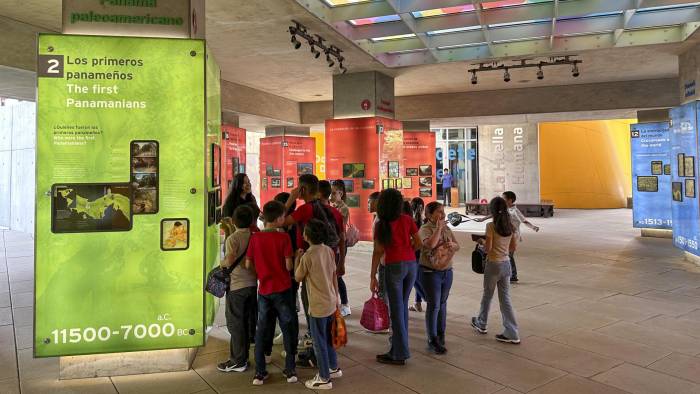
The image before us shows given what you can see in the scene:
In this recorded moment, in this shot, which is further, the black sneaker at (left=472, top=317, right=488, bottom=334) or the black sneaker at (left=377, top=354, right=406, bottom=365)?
the black sneaker at (left=472, top=317, right=488, bottom=334)

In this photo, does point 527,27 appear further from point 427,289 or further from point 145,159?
point 145,159

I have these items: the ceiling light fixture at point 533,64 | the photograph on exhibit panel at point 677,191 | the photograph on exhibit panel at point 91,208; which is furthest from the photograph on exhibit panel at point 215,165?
the photograph on exhibit panel at point 677,191

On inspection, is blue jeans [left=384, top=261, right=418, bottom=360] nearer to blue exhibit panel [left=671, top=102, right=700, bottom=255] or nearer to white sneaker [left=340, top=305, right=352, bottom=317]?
white sneaker [left=340, top=305, right=352, bottom=317]

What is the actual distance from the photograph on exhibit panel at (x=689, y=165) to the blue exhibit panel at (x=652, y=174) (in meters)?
3.79

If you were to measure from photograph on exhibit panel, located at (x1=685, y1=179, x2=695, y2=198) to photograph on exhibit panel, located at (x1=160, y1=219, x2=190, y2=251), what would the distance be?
8842 millimetres

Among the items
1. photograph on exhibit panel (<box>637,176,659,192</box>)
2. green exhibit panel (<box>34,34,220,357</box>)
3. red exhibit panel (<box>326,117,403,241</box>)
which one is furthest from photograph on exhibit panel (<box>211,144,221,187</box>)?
photograph on exhibit panel (<box>637,176,659,192</box>)

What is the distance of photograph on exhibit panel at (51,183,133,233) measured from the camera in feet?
12.0

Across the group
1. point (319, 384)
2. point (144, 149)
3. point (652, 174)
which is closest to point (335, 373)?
point (319, 384)

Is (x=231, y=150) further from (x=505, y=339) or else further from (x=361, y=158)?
(x=505, y=339)

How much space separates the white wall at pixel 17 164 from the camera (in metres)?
14.6

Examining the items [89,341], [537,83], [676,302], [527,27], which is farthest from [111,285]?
[537,83]

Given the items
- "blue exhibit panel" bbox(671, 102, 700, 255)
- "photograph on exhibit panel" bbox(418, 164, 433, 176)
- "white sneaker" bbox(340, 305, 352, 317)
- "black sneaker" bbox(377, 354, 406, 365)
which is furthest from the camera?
"photograph on exhibit panel" bbox(418, 164, 433, 176)

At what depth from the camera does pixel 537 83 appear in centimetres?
1256

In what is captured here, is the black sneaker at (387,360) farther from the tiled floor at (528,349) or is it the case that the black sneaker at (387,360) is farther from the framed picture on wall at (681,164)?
the framed picture on wall at (681,164)
